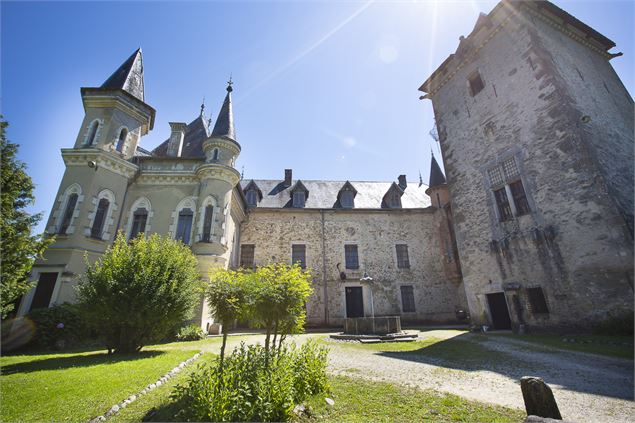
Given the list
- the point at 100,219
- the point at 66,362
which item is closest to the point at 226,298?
the point at 66,362

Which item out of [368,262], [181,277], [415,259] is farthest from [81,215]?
[415,259]

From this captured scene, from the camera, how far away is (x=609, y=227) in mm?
Answer: 9203

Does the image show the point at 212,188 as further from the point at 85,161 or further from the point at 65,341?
the point at 65,341

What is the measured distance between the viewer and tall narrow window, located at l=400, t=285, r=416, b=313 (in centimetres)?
1875

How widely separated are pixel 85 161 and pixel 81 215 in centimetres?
304

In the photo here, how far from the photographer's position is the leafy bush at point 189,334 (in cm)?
1140

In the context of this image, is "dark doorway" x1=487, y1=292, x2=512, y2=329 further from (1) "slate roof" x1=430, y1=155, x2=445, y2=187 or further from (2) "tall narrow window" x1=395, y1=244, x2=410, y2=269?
(1) "slate roof" x1=430, y1=155, x2=445, y2=187

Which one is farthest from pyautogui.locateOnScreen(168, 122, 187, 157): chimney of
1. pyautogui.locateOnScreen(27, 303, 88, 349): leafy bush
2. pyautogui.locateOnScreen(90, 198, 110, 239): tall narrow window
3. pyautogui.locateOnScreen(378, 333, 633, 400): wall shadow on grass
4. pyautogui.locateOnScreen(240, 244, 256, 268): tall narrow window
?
pyautogui.locateOnScreen(378, 333, 633, 400): wall shadow on grass

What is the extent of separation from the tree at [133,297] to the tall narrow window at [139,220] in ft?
23.3

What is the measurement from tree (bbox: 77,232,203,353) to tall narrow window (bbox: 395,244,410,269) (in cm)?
1533

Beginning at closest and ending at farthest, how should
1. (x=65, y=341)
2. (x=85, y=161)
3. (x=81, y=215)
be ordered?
1. (x=65, y=341)
2. (x=81, y=215)
3. (x=85, y=161)

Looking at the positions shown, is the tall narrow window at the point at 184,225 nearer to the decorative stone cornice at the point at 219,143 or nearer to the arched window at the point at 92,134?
the decorative stone cornice at the point at 219,143

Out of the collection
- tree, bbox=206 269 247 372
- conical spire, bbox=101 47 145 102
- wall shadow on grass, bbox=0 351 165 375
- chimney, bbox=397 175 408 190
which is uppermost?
conical spire, bbox=101 47 145 102

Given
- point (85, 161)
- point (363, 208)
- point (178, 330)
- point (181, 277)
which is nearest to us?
point (181, 277)
